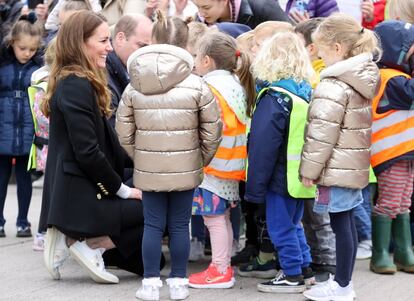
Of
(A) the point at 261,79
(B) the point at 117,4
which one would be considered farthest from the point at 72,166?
(B) the point at 117,4

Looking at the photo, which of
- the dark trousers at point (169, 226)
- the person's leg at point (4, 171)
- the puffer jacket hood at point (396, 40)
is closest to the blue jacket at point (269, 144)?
the dark trousers at point (169, 226)

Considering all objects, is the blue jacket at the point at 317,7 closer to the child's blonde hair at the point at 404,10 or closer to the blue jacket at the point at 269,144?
the child's blonde hair at the point at 404,10

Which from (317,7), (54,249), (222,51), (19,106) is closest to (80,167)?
(54,249)

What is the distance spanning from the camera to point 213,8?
722cm

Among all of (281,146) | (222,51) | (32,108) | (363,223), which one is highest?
(222,51)

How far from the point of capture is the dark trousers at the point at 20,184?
24.7ft

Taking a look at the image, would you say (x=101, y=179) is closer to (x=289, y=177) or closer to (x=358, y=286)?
(x=289, y=177)

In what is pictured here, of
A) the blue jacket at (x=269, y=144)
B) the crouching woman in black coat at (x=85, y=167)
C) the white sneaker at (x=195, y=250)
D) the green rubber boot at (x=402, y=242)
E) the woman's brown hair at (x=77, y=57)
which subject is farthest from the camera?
the white sneaker at (x=195, y=250)

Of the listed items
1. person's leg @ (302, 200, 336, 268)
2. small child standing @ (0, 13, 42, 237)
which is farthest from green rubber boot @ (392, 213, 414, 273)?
small child standing @ (0, 13, 42, 237)

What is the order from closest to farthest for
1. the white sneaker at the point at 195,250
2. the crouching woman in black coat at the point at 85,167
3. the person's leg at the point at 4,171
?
1. the crouching woman in black coat at the point at 85,167
2. the white sneaker at the point at 195,250
3. the person's leg at the point at 4,171

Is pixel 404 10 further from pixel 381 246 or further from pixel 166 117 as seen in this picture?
pixel 166 117

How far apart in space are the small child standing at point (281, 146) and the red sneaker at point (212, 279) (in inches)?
8.4

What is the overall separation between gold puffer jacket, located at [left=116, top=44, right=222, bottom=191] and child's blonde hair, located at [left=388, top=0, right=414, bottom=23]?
2090 mm

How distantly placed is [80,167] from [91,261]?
1.99ft
